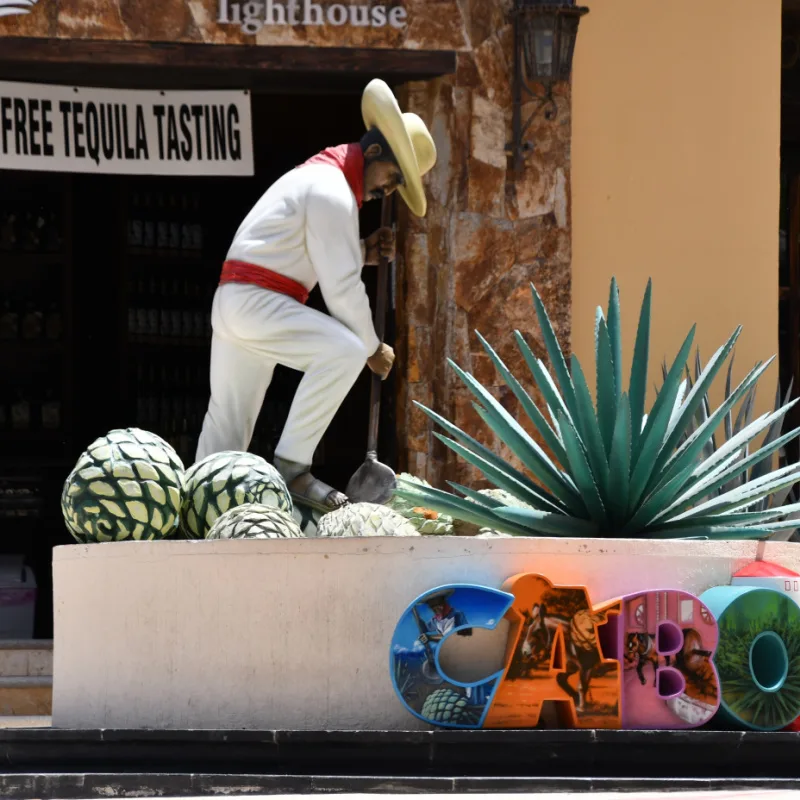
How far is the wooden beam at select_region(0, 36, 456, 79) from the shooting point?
8.28m

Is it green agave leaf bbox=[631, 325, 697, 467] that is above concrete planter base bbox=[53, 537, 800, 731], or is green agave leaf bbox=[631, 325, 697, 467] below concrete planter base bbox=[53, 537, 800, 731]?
above

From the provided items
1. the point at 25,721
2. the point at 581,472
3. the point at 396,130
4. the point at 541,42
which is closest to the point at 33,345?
the point at 541,42

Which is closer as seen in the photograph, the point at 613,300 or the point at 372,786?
the point at 372,786

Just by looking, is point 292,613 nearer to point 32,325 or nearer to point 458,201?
point 458,201

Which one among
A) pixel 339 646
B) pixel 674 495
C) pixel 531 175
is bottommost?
pixel 339 646

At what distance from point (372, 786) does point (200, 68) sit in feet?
15.9

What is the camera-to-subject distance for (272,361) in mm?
6434

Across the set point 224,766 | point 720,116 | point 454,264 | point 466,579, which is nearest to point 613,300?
point 466,579

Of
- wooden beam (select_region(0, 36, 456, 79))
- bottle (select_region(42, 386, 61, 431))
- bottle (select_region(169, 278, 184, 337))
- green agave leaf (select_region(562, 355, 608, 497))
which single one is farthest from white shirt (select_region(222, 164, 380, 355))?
bottle (select_region(42, 386, 61, 431))

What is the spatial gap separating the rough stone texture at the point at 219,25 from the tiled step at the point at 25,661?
289 centimetres

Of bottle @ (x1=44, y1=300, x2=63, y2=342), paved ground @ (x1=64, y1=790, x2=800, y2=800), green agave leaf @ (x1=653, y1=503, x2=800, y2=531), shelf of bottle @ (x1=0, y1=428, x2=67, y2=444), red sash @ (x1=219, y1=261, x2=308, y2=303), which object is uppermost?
red sash @ (x1=219, y1=261, x2=308, y2=303)

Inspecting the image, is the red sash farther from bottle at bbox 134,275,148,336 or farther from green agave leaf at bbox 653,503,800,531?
bottle at bbox 134,275,148,336

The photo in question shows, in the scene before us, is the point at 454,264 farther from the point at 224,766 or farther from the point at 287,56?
the point at 224,766

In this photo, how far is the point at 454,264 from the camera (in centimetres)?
849
